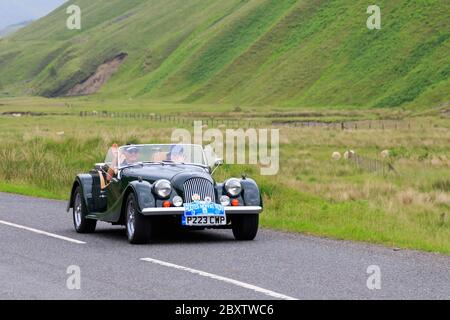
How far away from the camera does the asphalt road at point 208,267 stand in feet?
30.6

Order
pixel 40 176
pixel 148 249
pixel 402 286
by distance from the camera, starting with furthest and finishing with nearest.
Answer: pixel 40 176
pixel 148 249
pixel 402 286

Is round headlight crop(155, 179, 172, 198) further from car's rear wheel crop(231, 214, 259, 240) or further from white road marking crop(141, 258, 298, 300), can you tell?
white road marking crop(141, 258, 298, 300)

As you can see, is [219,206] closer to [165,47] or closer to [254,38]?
[254,38]

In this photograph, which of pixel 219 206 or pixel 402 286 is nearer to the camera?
pixel 402 286

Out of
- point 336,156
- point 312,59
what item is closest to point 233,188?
point 336,156

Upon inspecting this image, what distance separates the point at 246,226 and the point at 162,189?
1.46m

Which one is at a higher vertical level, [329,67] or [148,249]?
[329,67]

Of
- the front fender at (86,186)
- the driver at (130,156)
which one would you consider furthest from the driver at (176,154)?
the front fender at (86,186)

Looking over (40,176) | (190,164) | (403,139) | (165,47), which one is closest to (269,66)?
(165,47)

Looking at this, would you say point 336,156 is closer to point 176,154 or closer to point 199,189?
point 176,154

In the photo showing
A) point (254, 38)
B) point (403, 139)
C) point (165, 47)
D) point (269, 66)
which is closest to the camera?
point (403, 139)

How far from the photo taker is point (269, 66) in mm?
140875

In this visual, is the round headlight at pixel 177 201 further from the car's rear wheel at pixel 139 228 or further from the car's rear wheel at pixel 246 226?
the car's rear wheel at pixel 246 226
